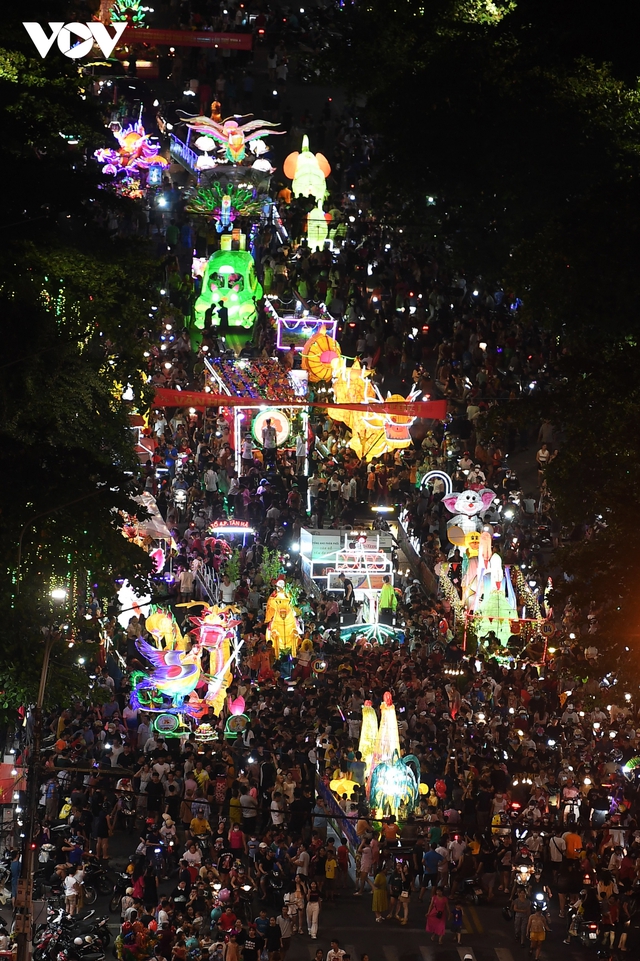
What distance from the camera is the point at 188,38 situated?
157 ft

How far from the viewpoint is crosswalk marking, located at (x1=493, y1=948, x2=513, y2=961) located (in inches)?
748

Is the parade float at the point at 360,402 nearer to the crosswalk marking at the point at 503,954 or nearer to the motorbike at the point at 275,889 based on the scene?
the motorbike at the point at 275,889

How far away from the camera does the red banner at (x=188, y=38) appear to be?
4619 centimetres

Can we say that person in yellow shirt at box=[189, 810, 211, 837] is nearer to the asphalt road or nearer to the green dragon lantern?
the asphalt road

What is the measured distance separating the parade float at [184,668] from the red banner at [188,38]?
24.5m

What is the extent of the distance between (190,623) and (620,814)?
30.9ft

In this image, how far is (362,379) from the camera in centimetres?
3512

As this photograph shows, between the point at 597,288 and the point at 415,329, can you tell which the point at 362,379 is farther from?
the point at 597,288

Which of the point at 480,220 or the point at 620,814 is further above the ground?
the point at 480,220

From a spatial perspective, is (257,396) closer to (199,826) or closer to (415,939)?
(199,826)

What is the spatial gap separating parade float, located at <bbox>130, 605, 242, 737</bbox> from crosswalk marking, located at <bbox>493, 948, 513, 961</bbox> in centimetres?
712

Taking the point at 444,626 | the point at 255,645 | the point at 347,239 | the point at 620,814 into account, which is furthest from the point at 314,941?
the point at 347,239

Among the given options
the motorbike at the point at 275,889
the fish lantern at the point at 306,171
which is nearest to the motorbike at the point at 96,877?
the motorbike at the point at 275,889

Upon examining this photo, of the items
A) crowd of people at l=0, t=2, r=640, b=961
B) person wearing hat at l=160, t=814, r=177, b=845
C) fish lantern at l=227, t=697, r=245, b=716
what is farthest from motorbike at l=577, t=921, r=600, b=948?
fish lantern at l=227, t=697, r=245, b=716
